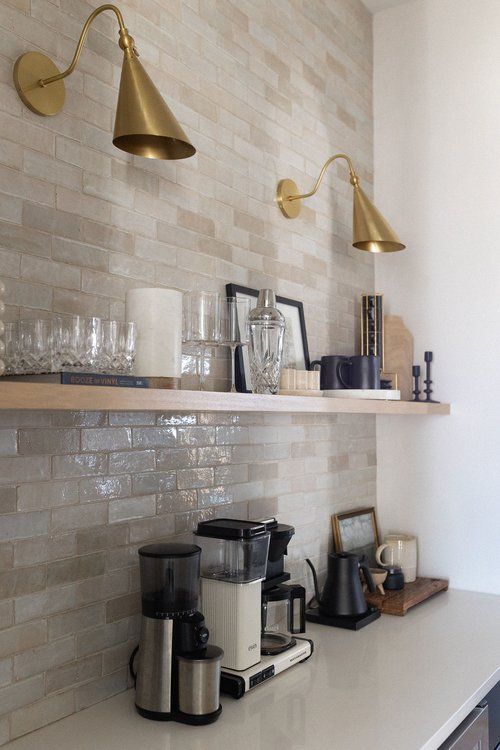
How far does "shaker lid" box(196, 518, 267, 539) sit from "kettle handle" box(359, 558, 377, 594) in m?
0.68

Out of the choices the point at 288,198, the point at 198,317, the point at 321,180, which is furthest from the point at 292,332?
the point at 198,317

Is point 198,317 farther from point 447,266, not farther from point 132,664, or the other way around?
point 447,266

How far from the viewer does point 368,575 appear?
2.44 meters

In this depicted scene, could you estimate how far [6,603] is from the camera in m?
1.45

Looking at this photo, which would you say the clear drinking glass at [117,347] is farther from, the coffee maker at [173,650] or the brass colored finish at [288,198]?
the brass colored finish at [288,198]

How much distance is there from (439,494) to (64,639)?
1.70 metres

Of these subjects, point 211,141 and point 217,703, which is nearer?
point 217,703

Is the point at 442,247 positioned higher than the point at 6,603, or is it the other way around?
the point at 442,247

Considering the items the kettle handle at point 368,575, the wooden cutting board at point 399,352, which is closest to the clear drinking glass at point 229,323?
the kettle handle at point 368,575

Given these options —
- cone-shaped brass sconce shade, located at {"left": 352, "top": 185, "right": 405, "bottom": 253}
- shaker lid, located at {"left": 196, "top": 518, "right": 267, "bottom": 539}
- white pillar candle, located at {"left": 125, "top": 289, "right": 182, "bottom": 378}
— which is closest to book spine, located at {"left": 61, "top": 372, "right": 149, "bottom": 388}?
white pillar candle, located at {"left": 125, "top": 289, "right": 182, "bottom": 378}

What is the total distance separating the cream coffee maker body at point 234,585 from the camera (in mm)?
1771

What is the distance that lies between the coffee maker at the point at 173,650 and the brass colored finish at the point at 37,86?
3.24ft

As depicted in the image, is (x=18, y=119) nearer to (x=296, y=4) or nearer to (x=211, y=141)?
(x=211, y=141)

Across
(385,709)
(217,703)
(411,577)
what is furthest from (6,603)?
(411,577)
